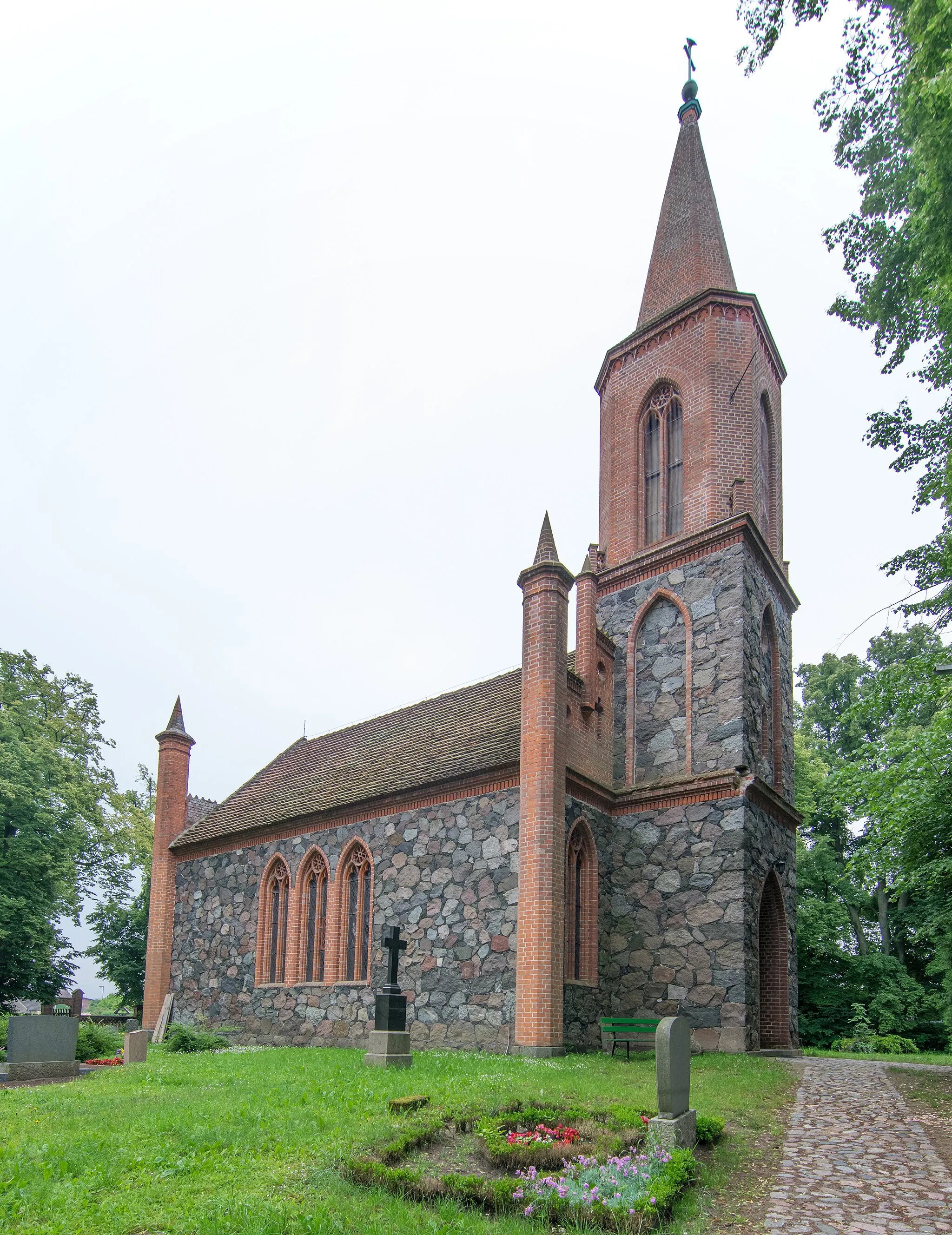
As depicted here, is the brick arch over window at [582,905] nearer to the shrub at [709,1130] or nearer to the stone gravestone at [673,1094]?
the shrub at [709,1130]

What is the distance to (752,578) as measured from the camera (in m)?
18.1

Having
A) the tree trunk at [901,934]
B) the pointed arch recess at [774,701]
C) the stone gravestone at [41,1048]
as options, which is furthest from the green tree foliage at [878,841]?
the stone gravestone at [41,1048]

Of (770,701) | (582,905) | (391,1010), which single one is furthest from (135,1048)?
(770,701)

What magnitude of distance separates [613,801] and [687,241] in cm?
1283

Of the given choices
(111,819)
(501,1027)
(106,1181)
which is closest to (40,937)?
(111,819)

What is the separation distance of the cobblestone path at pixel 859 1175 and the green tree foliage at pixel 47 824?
844 inches

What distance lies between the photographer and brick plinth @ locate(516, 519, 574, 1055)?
49.2 ft

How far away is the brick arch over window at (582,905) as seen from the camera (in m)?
16.6

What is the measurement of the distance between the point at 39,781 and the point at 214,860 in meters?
6.90

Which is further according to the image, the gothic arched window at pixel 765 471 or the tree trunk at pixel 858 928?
the tree trunk at pixel 858 928

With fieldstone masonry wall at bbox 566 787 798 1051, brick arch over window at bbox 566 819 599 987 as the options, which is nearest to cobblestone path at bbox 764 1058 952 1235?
fieldstone masonry wall at bbox 566 787 798 1051

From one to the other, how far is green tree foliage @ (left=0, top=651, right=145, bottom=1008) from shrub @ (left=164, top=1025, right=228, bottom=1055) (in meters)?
8.23

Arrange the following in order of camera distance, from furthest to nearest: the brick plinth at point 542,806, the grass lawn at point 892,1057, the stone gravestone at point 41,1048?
the grass lawn at point 892,1057 → the brick plinth at point 542,806 → the stone gravestone at point 41,1048

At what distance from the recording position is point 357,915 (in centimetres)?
1969
